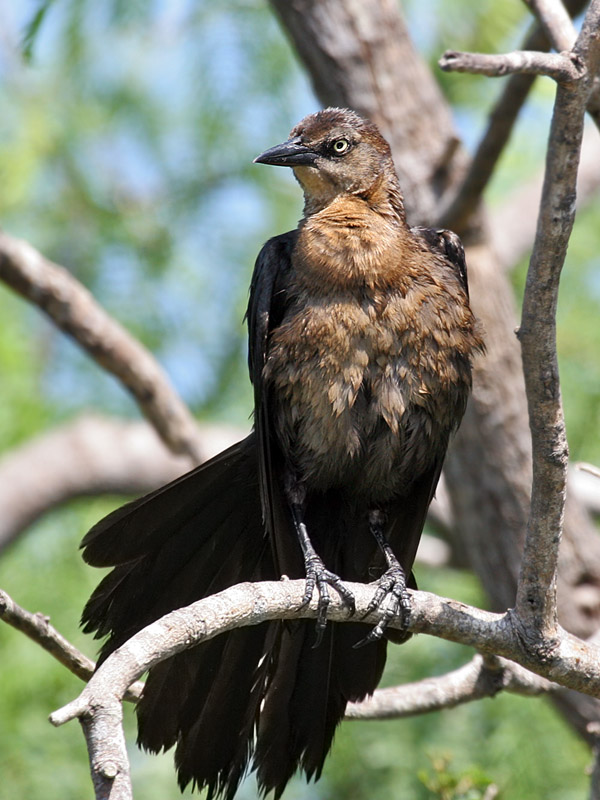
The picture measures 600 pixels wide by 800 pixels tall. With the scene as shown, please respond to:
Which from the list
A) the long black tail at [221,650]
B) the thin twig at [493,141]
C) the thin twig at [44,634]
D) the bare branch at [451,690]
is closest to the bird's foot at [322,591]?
the long black tail at [221,650]

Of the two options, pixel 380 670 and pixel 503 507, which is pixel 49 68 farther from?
pixel 380 670

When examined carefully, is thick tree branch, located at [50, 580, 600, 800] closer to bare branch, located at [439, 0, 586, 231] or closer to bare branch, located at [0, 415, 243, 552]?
bare branch, located at [439, 0, 586, 231]

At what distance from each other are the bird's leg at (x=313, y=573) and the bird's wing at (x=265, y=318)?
155mm

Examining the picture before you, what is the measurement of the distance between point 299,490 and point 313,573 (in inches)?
19.5

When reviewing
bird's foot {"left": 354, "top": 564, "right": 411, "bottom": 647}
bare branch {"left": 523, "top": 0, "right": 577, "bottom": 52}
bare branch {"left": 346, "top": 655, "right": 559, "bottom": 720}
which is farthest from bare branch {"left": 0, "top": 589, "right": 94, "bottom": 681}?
bare branch {"left": 523, "top": 0, "right": 577, "bottom": 52}

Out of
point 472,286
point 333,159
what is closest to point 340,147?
point 333,159

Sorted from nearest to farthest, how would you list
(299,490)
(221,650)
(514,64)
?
(514,64) → (221,650) → (299,490)

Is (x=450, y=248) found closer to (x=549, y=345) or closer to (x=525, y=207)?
(x=549, y=345)

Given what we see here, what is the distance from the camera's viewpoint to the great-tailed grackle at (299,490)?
346 centimetres

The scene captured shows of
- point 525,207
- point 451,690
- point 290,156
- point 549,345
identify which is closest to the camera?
point 549,345

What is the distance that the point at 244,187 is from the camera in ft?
26.5

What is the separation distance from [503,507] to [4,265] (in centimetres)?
275

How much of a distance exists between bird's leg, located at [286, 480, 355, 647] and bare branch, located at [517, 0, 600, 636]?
22.5 inches

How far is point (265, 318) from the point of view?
12.3 ft
